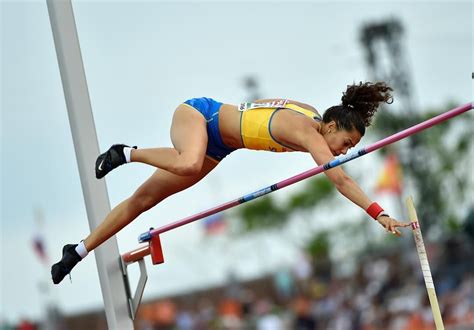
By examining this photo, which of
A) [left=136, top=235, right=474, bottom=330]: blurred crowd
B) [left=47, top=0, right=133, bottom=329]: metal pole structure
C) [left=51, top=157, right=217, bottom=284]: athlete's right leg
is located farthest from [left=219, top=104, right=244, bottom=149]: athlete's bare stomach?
[left=136, top=235, right=474, bottom=330]: blurred crowd

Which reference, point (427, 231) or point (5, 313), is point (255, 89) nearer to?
point (427, 231)

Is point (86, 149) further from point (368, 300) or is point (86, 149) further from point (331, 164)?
point (368, 300)

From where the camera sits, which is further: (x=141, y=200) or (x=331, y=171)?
(x=141, y=200)

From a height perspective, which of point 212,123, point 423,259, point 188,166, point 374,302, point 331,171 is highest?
point 212,123

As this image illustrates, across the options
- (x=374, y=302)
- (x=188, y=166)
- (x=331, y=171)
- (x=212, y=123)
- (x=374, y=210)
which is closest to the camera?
(x=374, y=210)

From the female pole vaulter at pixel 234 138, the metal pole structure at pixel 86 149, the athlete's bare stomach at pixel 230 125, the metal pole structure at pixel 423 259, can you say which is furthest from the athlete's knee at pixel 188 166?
the metal pole structure at pixel 423 259

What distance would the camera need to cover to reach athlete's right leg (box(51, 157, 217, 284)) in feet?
20.3

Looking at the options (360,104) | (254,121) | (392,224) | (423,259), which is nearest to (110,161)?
(254,121)

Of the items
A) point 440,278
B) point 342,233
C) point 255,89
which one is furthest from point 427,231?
point 342,233

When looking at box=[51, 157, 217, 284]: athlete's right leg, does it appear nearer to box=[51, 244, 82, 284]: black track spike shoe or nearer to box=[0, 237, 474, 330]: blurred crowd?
box=[51, 244, 82, 284]: black track spike shoe

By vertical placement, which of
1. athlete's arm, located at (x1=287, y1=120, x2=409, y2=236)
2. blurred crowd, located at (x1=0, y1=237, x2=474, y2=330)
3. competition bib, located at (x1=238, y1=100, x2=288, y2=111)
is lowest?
blurred crowd, located at (x1=0, y1=237, x2=474, y2=330)

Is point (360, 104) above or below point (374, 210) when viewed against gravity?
above

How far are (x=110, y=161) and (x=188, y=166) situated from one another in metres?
0.55

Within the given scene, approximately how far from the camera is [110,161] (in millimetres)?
6055
